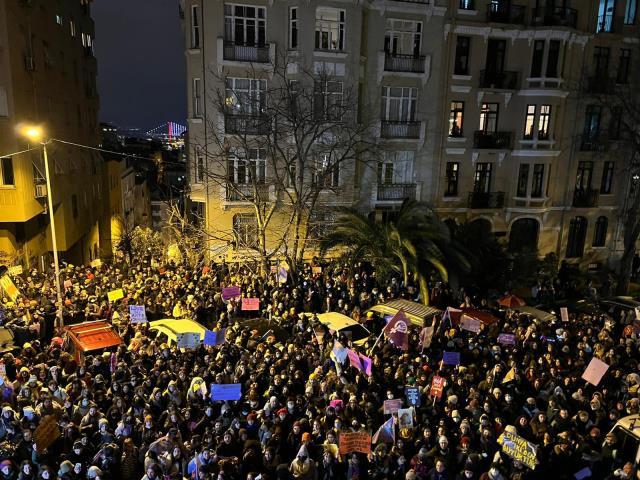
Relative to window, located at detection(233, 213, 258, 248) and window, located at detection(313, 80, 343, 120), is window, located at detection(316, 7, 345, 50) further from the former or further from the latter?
window, located at detection(233, 213, 258, 248)

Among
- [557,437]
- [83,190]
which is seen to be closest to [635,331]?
[557,437]

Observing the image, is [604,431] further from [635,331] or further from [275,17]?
[275,17]

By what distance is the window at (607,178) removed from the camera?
1184 inches

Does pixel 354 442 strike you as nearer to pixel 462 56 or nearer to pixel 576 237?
pixel 462 56

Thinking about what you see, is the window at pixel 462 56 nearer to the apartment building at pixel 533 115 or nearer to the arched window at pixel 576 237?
the apartment building at pixel 533 115

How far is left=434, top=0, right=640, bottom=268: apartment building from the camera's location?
27312mm

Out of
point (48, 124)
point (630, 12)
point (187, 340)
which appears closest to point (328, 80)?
point (48, 124)

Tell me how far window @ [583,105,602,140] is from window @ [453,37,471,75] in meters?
7.46

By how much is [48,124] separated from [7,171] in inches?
199

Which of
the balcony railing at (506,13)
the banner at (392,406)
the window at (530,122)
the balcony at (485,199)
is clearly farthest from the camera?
the balcony at (485,199)

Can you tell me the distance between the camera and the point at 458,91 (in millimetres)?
27609

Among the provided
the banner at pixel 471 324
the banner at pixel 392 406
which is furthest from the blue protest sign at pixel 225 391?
the banner at pixel 471 324

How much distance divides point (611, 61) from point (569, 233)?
9683 mm

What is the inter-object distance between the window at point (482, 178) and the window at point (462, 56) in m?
5.07
